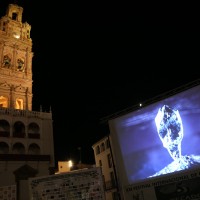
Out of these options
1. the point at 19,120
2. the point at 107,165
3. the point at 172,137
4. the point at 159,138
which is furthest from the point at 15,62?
the point at 172,137

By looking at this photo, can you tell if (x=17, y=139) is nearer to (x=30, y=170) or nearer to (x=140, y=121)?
(x=30, y=170)

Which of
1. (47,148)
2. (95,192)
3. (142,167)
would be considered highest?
(47,148)

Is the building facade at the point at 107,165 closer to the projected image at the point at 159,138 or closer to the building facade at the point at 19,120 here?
the building facade at the point at 19,120

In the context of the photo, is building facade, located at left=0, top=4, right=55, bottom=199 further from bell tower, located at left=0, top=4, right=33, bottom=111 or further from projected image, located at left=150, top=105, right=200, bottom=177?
projected image, located at left=150, top=105, right=200, bottom=177

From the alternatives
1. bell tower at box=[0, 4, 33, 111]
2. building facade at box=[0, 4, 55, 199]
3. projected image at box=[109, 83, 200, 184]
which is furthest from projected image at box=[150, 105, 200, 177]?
bell tower at box=[0, 4, 33, 111]

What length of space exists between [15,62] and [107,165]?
18679 millimetres

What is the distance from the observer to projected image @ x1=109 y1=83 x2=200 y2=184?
53.0 feet

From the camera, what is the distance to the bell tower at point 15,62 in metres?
34.8

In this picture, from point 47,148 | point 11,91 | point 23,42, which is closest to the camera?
point 47,148

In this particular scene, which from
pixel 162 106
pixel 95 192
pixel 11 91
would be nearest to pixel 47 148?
pixel 11 91

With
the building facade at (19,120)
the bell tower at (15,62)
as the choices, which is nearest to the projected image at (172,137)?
the building facade at (19,120)

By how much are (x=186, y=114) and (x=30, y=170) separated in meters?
19.5

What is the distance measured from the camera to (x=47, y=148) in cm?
3244

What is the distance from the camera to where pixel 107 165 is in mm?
37625
